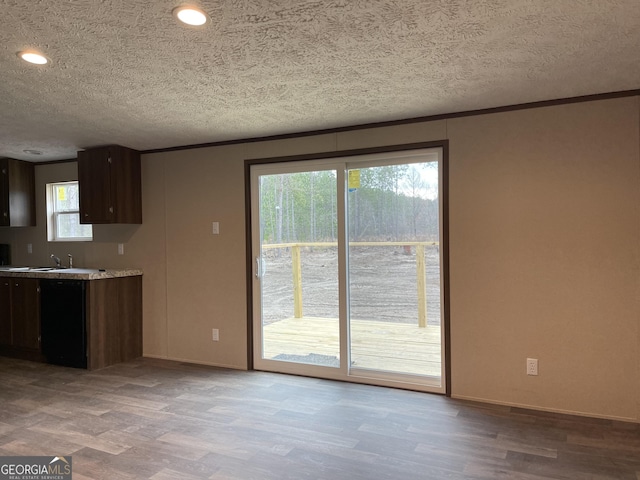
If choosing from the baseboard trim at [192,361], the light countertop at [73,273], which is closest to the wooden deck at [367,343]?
the baseboard trim at [192,361]

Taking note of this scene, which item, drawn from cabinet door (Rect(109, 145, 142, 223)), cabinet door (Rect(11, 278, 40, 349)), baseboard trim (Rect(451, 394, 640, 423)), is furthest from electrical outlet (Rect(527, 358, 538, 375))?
cabinet door (Rect(11, 278, 40, 349))

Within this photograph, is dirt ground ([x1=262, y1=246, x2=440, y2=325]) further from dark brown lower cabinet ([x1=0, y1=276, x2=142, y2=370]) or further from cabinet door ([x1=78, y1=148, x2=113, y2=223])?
cabinet door ([x1=78, y1=148, x2=113, y2=223])

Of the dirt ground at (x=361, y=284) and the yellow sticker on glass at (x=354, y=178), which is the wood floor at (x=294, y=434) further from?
the yellow sticker on glass at (x=354, y=178)

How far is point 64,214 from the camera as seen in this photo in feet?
18.2

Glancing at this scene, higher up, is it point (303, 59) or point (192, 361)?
point (303, 59)

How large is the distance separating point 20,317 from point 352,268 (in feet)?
12.2

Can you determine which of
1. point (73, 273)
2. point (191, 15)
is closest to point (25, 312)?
point (73, 273)

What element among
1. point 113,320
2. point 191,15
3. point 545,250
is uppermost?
point 191,15

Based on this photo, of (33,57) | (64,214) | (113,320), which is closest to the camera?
(33,57)

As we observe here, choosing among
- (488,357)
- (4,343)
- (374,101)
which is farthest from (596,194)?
(4,343)

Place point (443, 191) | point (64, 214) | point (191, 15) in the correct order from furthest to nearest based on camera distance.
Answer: point (64, 214) < point (443, 191) < point (191, 15)

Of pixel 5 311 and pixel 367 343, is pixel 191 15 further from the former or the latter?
pixel 5 311

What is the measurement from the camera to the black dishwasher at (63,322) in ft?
14.2

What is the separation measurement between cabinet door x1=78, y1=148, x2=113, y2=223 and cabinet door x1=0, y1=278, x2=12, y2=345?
121cm
